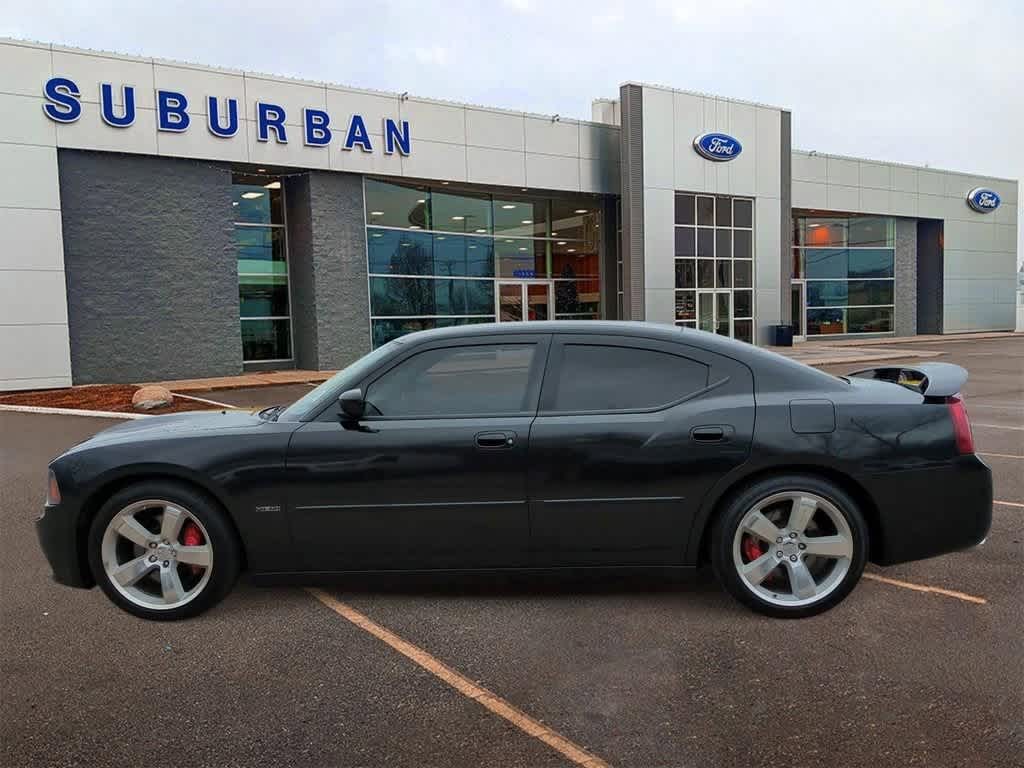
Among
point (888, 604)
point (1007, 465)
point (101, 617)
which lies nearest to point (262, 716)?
point (101, 617)

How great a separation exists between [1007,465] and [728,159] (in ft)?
68.1

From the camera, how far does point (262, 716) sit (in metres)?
3.08

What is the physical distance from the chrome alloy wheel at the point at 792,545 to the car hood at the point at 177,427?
102 inches

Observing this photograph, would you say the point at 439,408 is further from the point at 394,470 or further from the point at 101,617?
the point at 101,617

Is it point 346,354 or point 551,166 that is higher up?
point 551,166

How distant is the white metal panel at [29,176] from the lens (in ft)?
53.8

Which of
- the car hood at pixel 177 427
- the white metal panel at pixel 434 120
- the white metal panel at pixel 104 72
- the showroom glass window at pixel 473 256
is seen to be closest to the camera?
the car hood at pixel 177 427

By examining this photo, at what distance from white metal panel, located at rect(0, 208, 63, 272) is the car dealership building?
0.04m

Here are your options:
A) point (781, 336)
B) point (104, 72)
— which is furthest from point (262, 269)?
point (781, 336)

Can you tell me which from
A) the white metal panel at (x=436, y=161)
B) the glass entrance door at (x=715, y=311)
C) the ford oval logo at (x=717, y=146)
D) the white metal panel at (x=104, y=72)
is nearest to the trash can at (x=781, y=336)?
the glass entrance door at (x=715, y=311)

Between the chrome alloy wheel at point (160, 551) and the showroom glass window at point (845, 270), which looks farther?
the showroom glass window at point (845, 270)

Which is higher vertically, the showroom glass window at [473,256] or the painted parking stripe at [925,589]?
the showroom glass window at [473,256]

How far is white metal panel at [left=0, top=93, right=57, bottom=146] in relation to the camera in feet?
53.7

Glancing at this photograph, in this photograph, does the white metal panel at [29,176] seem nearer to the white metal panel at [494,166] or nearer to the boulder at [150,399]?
the boulder at [150,399]
